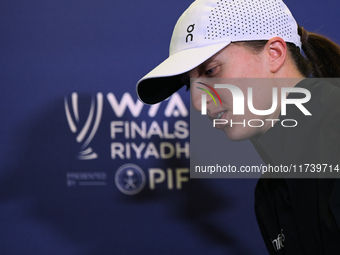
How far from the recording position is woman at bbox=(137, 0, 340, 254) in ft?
1.59

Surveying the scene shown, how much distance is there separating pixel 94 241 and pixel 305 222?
36.8 inches

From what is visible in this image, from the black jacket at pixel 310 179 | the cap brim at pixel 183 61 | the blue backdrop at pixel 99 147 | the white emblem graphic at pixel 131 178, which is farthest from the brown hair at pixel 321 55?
the white emblem graphic at pixel 131 178

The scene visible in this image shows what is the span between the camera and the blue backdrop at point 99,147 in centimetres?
121

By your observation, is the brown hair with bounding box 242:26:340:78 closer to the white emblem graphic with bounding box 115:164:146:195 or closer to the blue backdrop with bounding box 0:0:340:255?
the blue backdrop with bounding box 0:0:340:255

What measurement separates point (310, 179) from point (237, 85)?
19 centimetres

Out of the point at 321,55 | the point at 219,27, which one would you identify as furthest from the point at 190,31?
the point at 321,55

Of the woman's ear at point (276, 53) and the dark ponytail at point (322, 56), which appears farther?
the dark ponytail at point (322, 56)

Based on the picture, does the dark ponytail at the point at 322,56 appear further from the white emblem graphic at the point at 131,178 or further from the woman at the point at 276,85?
the white emblem graphic at the point at 131,178

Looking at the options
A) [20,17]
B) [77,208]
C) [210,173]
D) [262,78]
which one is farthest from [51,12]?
[262,78]

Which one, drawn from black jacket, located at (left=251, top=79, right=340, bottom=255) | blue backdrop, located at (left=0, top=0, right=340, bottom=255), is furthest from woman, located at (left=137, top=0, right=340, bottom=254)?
blue backdrop, located at (left=0, top=0, right=340, bottom=255)

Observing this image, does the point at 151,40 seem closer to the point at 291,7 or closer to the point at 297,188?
the point at 291,7

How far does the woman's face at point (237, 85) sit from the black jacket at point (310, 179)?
0.04 meters

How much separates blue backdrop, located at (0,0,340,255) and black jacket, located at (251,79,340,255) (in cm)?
58

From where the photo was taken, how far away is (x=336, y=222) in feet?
1.48
